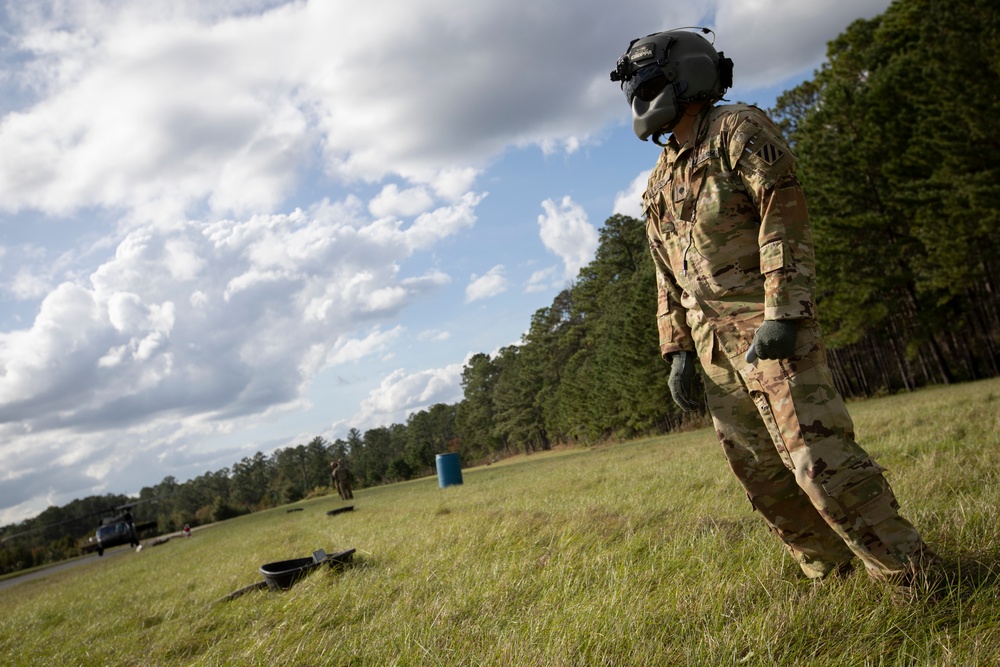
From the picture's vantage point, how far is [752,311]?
97.6 inches

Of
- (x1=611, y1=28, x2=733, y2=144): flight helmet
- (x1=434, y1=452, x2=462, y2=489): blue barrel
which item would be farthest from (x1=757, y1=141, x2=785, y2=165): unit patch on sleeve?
(x1=434, y1=452, x2=462, y2=489): blue barrel

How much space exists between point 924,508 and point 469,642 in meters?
2.58

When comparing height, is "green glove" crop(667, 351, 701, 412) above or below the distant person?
above

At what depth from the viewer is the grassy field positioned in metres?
2.03

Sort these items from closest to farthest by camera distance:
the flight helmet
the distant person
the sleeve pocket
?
the sleeve pocket, the flight helmet, the distant person

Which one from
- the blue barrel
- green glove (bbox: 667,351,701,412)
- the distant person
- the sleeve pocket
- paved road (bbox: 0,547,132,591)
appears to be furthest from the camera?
the distant person

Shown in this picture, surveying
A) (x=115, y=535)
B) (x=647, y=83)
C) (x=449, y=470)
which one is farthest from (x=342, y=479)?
(x=647, y=83)

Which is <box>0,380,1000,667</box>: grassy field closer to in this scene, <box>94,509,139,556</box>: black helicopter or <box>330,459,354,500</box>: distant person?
<box>330,459,354,500</box>: distant person

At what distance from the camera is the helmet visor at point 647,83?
2750mm

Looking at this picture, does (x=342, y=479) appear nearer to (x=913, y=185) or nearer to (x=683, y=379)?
(x=913, y=185)

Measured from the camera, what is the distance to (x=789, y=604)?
2232 mm

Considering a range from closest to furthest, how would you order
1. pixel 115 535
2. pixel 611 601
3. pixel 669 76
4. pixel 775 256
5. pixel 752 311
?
pixel 775 256, pixel 752 311, pixel 611 601, pixel 669 76, pixel 115 535

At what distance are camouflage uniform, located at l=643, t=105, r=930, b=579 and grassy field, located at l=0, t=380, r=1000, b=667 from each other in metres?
0.25

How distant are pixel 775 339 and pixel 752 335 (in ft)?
0.84
